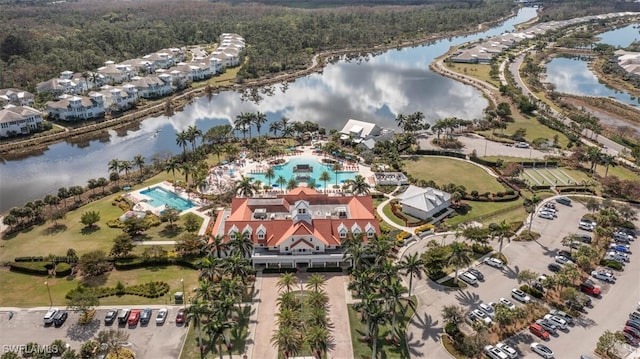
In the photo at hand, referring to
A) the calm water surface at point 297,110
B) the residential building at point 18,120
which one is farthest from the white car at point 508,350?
the residential building at point 18,120

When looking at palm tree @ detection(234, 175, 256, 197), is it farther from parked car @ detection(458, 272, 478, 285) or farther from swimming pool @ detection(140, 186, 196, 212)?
parked car @ detection(458, 272, 478, 285)

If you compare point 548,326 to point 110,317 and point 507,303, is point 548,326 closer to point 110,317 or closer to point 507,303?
point 507,303

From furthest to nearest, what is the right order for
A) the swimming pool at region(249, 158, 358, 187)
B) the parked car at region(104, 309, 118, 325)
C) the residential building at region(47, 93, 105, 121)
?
the residential building at region(47, 93, 105, 121)
the swimming pool at region(249, 158, 358, 187)
the parked car at region(104, 309, 118, 325)

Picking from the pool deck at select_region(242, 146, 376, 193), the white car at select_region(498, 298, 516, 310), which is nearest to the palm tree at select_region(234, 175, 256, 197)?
the pool deck at select_region(242, 146, 376, 193)

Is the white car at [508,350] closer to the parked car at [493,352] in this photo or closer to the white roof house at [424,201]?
the parked car at [493,352]

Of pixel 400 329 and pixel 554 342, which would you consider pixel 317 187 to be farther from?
pixel 554 342

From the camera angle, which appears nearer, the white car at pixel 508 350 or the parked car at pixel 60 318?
the white car at pixel 508 350
